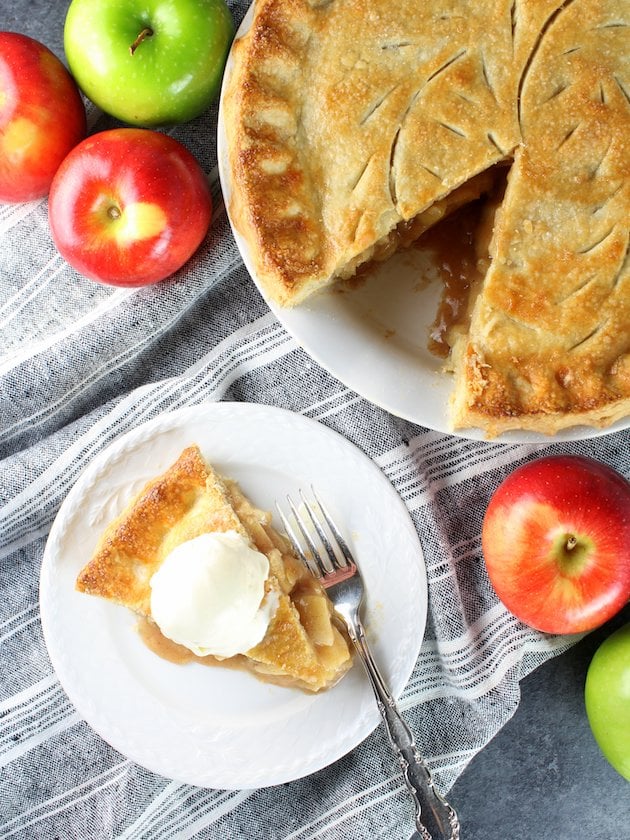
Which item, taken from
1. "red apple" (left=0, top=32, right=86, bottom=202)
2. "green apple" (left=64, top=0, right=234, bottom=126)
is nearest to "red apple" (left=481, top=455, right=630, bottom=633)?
"green apple" (left=64, top=0, right=234, bottom=126)

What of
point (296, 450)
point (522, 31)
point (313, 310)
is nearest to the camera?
point (522, 31)

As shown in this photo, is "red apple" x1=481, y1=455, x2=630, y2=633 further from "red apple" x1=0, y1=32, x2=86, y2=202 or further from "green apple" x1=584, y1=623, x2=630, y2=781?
"red apple" x1=0, y1=32, x2=86, y2=202

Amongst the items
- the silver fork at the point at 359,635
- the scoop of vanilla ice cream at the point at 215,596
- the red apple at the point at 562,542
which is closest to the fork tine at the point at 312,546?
the silver fork at the point at 359,635

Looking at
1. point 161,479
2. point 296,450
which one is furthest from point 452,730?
point 161,479

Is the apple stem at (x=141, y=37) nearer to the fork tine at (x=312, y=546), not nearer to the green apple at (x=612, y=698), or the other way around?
the fork tine at (x=312, y=546)

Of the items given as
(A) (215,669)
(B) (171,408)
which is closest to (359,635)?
(A) (215,669)

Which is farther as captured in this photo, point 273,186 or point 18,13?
point 18,13

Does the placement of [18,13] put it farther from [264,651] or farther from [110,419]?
[264,651]

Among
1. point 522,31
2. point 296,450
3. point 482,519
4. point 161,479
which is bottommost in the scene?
point 482,519
